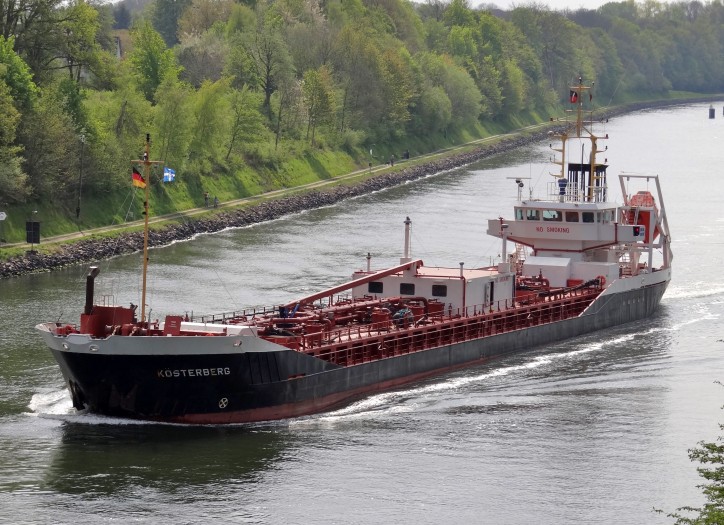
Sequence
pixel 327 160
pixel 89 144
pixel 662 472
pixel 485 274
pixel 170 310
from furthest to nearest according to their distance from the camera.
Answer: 1. pixel 327 160
2. pixel 89 144
3. pixel 170 310
4. pixel 485 274
5. pixel 662 472

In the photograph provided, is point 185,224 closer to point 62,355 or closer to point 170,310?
point 170,310

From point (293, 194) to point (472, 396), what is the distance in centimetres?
6110

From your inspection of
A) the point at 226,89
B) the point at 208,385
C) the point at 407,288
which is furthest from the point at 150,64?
the point at 208,385

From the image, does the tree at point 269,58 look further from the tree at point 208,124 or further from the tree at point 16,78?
the tree at point 16,78

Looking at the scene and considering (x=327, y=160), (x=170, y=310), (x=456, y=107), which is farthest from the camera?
(x=456, y=107)

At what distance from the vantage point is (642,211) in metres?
69.6

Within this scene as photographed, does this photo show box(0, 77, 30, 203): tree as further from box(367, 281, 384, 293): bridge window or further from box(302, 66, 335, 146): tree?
box(302, 66, 335, 146): tree

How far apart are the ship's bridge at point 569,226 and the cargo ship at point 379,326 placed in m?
0.07

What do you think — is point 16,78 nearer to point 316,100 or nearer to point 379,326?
point 379,326

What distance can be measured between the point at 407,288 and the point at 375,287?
1.45 metres

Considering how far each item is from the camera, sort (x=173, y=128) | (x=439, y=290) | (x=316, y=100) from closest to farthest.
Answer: (x=439, y=290) < (x=173, y=128) < (x=316, y=100)

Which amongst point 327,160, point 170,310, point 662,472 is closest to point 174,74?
point 327,160

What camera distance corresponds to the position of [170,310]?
62875mm

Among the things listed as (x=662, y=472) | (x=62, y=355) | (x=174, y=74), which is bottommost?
(x=662, y=472)
